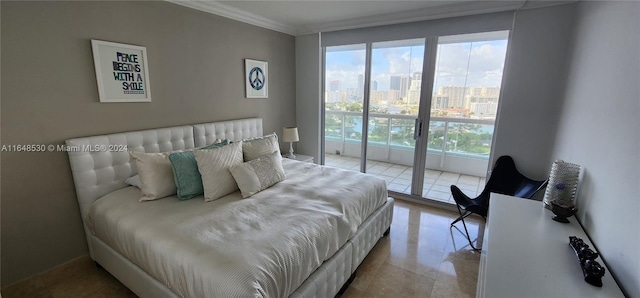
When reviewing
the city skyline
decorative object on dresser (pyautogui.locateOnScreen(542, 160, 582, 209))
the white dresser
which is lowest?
the white dresser

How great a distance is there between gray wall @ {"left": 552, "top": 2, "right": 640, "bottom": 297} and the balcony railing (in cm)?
140

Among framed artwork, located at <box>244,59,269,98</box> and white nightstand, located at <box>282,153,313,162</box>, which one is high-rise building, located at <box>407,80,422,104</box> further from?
framed artwork, located at <box>244,59,269,98</box>

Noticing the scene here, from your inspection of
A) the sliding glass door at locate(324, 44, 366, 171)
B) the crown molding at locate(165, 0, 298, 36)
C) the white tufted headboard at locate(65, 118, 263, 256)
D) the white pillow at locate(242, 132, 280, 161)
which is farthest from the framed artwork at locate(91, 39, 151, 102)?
the sliding glass door at locate(324, 44, 366, 171)

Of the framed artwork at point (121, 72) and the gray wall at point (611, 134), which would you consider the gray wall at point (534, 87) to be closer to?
the gray wall at point (611, 134)

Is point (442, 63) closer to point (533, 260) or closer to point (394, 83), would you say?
point (394, 83)

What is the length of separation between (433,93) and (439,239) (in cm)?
177

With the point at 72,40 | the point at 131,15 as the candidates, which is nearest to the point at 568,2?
the point at 131,15

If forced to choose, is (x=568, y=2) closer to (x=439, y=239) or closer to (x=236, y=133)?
(x=439, y=239)

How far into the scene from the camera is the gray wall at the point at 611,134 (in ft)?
3.78

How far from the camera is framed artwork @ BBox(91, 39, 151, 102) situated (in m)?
2.21

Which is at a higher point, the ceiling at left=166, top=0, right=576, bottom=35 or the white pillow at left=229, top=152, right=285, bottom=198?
the ceiling at left=166, top=0, right=576, bottom=35

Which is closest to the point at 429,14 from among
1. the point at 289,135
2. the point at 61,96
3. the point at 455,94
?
the point at 455,94

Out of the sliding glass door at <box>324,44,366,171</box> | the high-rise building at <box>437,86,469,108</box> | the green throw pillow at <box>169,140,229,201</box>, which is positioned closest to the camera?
the green throw pillow at <box>169,140,229,201</box>

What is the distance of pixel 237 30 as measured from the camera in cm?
333
